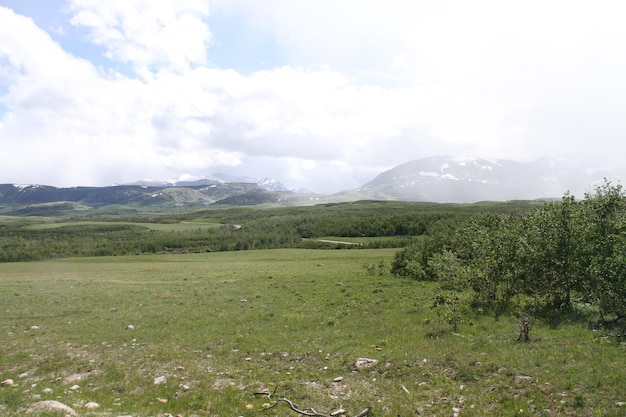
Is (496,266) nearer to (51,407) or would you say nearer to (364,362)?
(364,362)

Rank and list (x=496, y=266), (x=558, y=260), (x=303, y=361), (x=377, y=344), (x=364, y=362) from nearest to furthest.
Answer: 1. (x=364, y=362)
2. (x=303, y=361)
3. (x=377, y=344)
4. (x=558, y=260)
5. (x=496, y=266)

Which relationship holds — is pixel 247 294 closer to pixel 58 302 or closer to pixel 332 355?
pixel 58 302

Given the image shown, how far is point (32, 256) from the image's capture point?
133 meters

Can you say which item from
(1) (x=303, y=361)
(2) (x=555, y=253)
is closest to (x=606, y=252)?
(2) (x=555, y=253)

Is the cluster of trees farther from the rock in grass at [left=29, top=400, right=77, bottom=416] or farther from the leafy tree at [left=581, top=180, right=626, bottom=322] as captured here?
the rock in grass at [left=29, top=400, right=77, bottom=416]

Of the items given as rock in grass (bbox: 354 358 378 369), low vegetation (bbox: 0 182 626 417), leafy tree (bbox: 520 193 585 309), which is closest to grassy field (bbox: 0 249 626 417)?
low vegetation (bbox: 0 182 626 417)

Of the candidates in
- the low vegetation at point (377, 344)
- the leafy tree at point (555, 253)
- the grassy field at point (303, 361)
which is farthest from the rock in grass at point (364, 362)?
the leafy tree at point (555, 253)

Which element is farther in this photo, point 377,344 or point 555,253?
point 555,253

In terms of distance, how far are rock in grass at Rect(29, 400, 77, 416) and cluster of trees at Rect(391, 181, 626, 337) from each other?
1702 centimetres

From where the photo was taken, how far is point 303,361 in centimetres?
1603

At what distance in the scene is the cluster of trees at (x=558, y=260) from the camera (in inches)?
616

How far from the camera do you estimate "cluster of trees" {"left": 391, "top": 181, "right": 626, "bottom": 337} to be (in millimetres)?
15648

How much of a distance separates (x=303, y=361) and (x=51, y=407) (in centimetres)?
906

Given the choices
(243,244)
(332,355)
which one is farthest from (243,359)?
(243,244)
